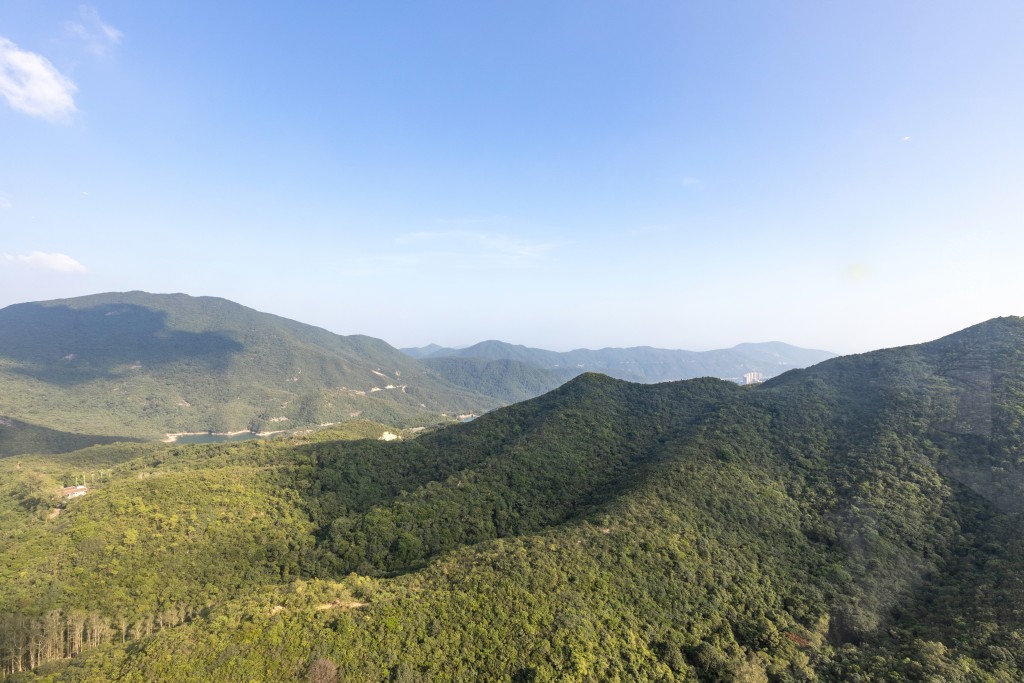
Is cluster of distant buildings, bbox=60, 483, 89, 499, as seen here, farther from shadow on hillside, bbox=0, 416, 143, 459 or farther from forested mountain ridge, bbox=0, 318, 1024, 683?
shadow on hillside, bbox=0, 416, 143, 459

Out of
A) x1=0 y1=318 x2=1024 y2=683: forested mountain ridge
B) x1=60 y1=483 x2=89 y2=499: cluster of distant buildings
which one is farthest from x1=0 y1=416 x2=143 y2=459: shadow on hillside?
x1=60 y1=483 x2=89 y2=499: cluster of distant buildings

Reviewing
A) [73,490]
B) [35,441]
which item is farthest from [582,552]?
[35,441]

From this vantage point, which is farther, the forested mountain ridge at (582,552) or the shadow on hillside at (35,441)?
the shadow on hillside at (35,441)

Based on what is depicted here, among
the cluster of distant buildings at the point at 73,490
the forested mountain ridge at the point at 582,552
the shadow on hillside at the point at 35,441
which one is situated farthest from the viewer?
the shadow on hillside at the point at 35,441

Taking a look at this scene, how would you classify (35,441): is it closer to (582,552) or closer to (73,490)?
(73,490)

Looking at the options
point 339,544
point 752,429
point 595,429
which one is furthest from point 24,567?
point 752,429

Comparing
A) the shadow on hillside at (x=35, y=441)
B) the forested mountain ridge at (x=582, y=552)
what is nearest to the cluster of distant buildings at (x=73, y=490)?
the forested mountain ridge at (x=582, y=552)

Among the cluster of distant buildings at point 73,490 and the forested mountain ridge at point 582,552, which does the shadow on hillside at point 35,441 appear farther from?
the cluster of distant buildings at point 73,490

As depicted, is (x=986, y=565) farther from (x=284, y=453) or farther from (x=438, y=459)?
(x=284, y=453)
